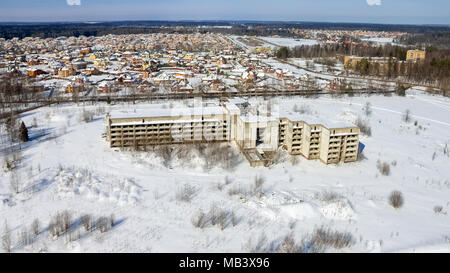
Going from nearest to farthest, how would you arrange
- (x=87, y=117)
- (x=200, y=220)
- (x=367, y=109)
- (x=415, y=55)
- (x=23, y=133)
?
(x=200, y=220)
(x=23, y=133)
(x=87, y=117)
(x=367, y=109)
(x=415, y=55)

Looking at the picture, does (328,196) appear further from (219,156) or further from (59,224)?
(59,224)

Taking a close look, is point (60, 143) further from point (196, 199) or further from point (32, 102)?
point (32, 102)

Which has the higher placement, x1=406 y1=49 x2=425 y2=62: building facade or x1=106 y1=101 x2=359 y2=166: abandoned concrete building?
x1=406 y1=49 x2=425 y2=62: building facade

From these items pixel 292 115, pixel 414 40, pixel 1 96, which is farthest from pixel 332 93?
pixel 414 40

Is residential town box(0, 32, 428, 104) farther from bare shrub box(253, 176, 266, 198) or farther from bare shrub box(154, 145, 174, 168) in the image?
bare shrub box(253, 176, 266, 198)

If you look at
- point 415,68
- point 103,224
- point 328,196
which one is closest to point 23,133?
point 103,224

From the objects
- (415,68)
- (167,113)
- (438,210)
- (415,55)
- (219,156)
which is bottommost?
(438,210)

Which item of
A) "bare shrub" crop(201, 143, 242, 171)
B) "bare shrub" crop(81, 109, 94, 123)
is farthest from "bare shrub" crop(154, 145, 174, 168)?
"bare shrub" crop(81, 109, 94, 123)
